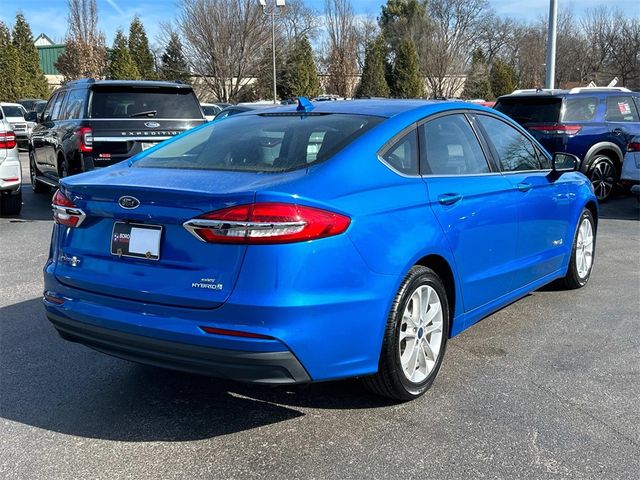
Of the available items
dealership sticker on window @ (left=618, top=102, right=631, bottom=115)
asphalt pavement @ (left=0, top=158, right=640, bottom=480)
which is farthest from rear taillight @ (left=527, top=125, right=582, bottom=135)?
asphalt pavement @ (left=0, top=158, right=640, bottom=480)

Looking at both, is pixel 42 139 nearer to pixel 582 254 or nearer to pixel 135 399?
pixel 135 399

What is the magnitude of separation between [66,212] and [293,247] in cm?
133

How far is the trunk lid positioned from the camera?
2.83 m

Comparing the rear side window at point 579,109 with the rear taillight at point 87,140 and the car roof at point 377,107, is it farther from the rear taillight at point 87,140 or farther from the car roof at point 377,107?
the rear taillight at point 87,140

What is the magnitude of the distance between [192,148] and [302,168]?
3.50ft

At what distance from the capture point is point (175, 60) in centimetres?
3903

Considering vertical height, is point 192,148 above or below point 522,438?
above

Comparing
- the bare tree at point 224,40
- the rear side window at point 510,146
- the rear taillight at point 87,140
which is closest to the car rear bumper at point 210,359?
the rear side window at point 510,146

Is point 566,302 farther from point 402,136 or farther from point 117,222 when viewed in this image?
point 117,222

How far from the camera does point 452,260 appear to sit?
3.67 m

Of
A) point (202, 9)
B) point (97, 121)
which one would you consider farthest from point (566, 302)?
point (202, 9)

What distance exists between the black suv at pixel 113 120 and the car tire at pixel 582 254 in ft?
19.3

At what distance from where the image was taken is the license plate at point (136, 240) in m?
2.98

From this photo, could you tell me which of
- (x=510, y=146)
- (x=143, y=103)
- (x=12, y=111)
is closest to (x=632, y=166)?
(x=510, y=146)
